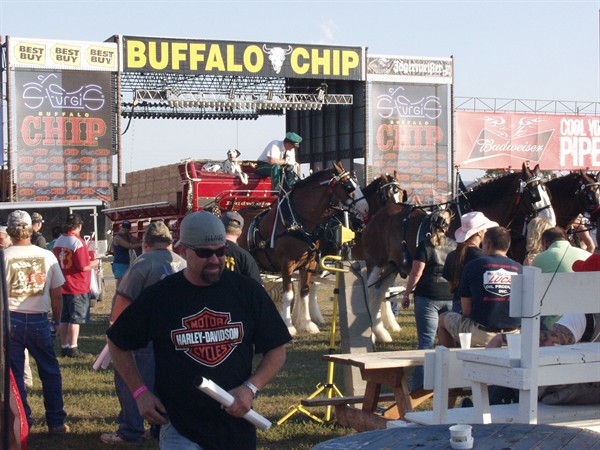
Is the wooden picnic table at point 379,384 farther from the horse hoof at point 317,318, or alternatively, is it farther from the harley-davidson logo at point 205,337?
the horse hoof at point 317,318

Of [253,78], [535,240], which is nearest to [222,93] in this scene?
[253,78]

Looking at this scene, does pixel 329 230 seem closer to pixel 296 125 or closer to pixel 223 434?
pixel 223 434

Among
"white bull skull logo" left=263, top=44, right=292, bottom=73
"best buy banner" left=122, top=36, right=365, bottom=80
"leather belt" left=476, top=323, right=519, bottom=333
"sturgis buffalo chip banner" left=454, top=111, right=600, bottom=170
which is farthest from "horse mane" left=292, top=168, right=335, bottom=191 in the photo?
"sturgis buffalo chip banner" left=454, top=111, right=600, bottom=170

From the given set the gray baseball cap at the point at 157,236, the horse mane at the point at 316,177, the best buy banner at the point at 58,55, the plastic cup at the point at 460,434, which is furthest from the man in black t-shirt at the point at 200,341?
the best buy banner at the point at 58,55

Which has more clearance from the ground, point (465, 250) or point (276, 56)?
point (276, 56)

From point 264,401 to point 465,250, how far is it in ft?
7.84

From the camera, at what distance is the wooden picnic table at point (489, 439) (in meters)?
3.53

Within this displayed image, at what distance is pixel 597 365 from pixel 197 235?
2345 mm

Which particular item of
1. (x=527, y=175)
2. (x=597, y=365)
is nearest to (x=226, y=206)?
(x=527, y=175)

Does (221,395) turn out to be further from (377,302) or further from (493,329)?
(377,302)

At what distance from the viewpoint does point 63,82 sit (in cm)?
3794

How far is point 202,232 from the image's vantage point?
482 cm

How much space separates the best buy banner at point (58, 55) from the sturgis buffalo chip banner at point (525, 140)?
51.7 feet

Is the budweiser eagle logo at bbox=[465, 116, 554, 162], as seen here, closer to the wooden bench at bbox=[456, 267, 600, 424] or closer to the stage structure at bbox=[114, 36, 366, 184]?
the stage structure at bbox=[114, 36, 366, 184]
